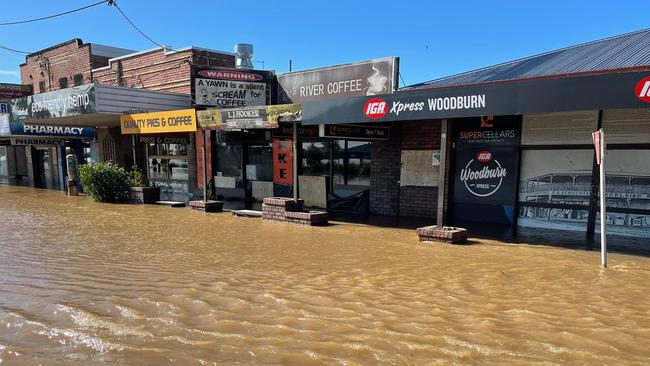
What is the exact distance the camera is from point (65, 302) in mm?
4293

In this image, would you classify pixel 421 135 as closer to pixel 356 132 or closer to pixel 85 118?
pixel 356 132

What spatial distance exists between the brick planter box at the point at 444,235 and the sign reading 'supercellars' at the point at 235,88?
347 inches

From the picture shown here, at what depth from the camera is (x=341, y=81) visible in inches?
509

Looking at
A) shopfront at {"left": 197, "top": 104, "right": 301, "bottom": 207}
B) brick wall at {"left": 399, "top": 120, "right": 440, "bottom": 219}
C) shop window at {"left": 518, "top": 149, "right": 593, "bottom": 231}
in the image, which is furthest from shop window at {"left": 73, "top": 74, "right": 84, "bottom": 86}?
shop window at {"left": 518, "top": 149, "right": 593, "bottom": 231}

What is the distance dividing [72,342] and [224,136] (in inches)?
502

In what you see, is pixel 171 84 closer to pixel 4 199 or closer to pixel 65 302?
pixel 4 199

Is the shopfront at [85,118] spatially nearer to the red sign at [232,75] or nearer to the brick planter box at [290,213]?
the red sign at [232,75]

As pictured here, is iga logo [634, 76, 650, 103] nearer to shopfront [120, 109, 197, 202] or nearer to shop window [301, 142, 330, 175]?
shop window [301, 142, 330, 175]

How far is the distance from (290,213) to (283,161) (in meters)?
3.86

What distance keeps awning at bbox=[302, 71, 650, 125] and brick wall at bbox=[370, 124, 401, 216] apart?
272 cm

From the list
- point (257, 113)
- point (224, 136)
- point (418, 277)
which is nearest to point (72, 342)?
point (418, 277)

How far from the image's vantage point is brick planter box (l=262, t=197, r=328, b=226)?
388 inches

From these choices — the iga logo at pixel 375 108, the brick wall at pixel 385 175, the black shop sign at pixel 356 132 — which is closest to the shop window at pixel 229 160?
the brick wall at pixel 385 175

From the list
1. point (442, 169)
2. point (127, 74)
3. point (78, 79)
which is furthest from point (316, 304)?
point (78, 79)
